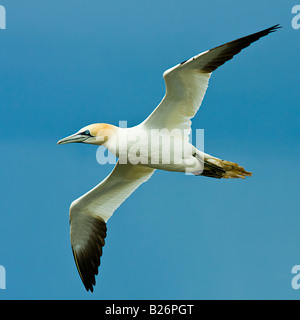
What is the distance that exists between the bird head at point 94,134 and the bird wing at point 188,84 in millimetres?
773

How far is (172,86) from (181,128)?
1.05 meters

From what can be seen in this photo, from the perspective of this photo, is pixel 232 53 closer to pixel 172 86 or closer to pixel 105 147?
pixel 172 86

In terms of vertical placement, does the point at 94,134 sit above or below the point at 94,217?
above

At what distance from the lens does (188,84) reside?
11.3 m

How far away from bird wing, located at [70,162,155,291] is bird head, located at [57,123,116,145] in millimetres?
1566

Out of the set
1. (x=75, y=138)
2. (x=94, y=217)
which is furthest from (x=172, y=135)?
(x=94, y=217)

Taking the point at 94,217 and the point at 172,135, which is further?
the point at 94,217

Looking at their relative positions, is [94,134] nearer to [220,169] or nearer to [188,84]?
[188,84]

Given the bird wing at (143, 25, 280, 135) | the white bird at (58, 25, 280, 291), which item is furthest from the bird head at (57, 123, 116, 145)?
the bird wing at (143, 25, 280, 135)

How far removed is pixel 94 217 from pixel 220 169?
3154 millimetres

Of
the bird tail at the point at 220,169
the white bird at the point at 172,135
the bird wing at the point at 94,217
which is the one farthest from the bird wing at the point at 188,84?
the bird wing at the point at 94,217

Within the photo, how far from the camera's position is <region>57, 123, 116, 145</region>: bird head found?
11977 millimetres

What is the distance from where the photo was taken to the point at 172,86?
445 inches
